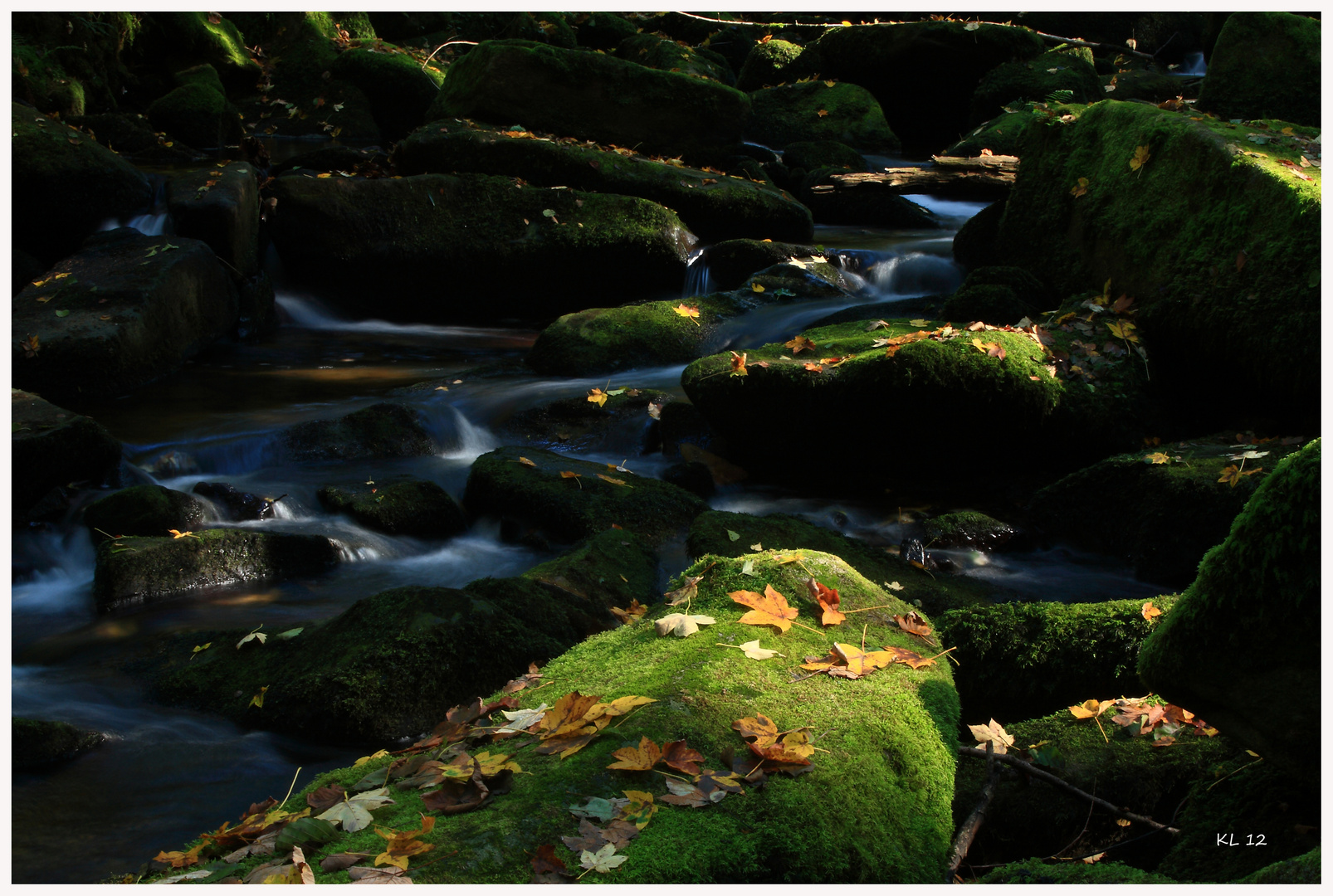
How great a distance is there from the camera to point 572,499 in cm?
596

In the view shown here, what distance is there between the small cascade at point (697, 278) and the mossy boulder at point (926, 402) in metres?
4.21

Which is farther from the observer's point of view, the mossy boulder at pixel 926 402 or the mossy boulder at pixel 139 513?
the mossy boulder at pixel 926 402

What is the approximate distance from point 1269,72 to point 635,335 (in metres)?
7.47

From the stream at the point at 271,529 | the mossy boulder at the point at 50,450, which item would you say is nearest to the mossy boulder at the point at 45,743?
the stream at the point at 271,529

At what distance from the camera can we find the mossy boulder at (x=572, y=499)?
5836 millimetres

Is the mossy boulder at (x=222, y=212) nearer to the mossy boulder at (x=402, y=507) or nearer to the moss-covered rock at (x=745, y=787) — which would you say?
the mossy boulder at (x=402, y=507)

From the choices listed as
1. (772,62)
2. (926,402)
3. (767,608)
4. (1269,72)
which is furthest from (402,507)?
(772,62)

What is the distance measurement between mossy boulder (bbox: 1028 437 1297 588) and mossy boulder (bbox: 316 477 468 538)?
151 inches

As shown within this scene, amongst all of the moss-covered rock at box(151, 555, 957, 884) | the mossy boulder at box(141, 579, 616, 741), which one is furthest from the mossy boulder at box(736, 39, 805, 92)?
the moss-covered rock at box(151, 555, 957, 884)

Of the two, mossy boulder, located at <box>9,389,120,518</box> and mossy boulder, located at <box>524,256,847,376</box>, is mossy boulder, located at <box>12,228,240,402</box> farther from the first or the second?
mossy boulder, located at <box>524,256,847,376</box>

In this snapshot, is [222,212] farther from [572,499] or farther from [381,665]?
[381,665]

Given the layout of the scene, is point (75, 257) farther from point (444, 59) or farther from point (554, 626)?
point (444, 59)

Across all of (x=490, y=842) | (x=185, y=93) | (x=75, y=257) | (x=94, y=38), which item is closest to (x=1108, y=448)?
(x=490, y=842)

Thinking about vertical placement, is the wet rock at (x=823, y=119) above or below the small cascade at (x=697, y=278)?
above
